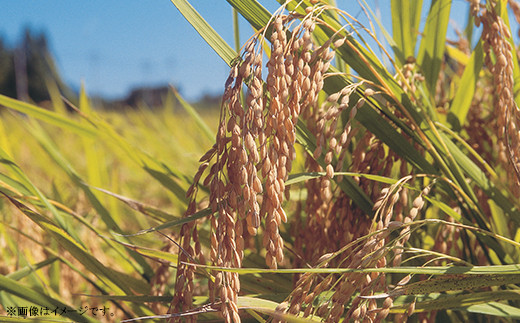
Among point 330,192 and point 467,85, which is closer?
point 330,192

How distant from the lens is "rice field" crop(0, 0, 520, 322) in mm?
545

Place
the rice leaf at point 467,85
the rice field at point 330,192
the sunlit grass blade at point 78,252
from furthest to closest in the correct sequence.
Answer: the rice leaf at point 467,85, the sunlit grass blade at point 78,252, the rice field at point 330,192

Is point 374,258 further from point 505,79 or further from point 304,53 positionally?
point 505,79

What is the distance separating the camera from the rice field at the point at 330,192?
545 mm

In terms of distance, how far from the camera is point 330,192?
0.79 metres

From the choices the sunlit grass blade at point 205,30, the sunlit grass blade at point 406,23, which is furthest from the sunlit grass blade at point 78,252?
the sunlit grass blade at point 406,23

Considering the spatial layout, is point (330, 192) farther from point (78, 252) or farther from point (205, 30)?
point (78, 252)

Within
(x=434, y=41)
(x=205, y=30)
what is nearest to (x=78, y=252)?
(x=205, y=30)

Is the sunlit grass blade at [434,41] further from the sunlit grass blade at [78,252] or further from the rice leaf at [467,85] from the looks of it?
the sunlit grass blade at [78,252]

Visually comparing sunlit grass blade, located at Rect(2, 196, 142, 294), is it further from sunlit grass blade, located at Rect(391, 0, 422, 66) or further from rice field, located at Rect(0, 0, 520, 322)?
sunlit grass blade, located at Rect(391, 0, 422, 66)

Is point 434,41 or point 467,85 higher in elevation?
point 434,41

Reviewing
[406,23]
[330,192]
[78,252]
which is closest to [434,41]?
[406,23]

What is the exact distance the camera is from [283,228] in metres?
1.18

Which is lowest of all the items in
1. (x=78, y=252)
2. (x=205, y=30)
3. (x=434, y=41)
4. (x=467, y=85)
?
(x=467, y=85)
